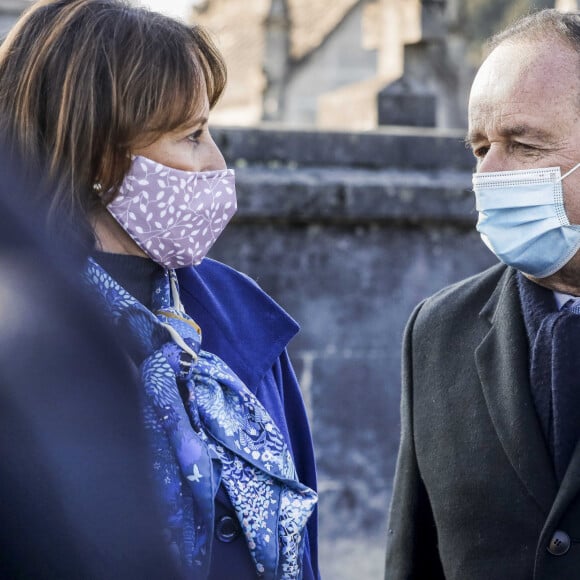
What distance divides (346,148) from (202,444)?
3.41 m

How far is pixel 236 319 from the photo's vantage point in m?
2.87

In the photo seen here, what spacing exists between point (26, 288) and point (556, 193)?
137 centimetres

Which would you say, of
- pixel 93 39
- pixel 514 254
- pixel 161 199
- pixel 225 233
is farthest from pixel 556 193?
pixel 225 233

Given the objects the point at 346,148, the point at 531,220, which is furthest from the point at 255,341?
the point at 346,148

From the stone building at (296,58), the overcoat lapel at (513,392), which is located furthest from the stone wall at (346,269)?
the stone building at (296,58)

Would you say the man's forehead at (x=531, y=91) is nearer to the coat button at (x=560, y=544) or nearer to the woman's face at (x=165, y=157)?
the woman's face at (x=165, y=157)

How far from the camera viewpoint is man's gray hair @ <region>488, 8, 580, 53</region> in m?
2.77

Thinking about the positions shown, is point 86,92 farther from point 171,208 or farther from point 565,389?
point 565,389

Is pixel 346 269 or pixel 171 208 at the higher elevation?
pixel 171 208

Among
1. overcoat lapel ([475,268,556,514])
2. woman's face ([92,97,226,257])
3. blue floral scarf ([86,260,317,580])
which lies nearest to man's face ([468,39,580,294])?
overcoat lapel ([475,268,556,514])

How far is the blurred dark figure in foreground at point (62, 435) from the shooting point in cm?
200

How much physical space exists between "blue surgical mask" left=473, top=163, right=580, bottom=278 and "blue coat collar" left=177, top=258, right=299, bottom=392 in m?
0.61

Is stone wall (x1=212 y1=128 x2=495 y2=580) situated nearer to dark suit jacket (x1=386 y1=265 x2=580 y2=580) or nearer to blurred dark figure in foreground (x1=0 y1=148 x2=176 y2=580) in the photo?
dark suit jacket (x1=386 y1=265 x2=580 y2=580)

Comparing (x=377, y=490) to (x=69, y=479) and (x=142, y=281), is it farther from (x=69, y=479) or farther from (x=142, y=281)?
(x=69, y=479)
